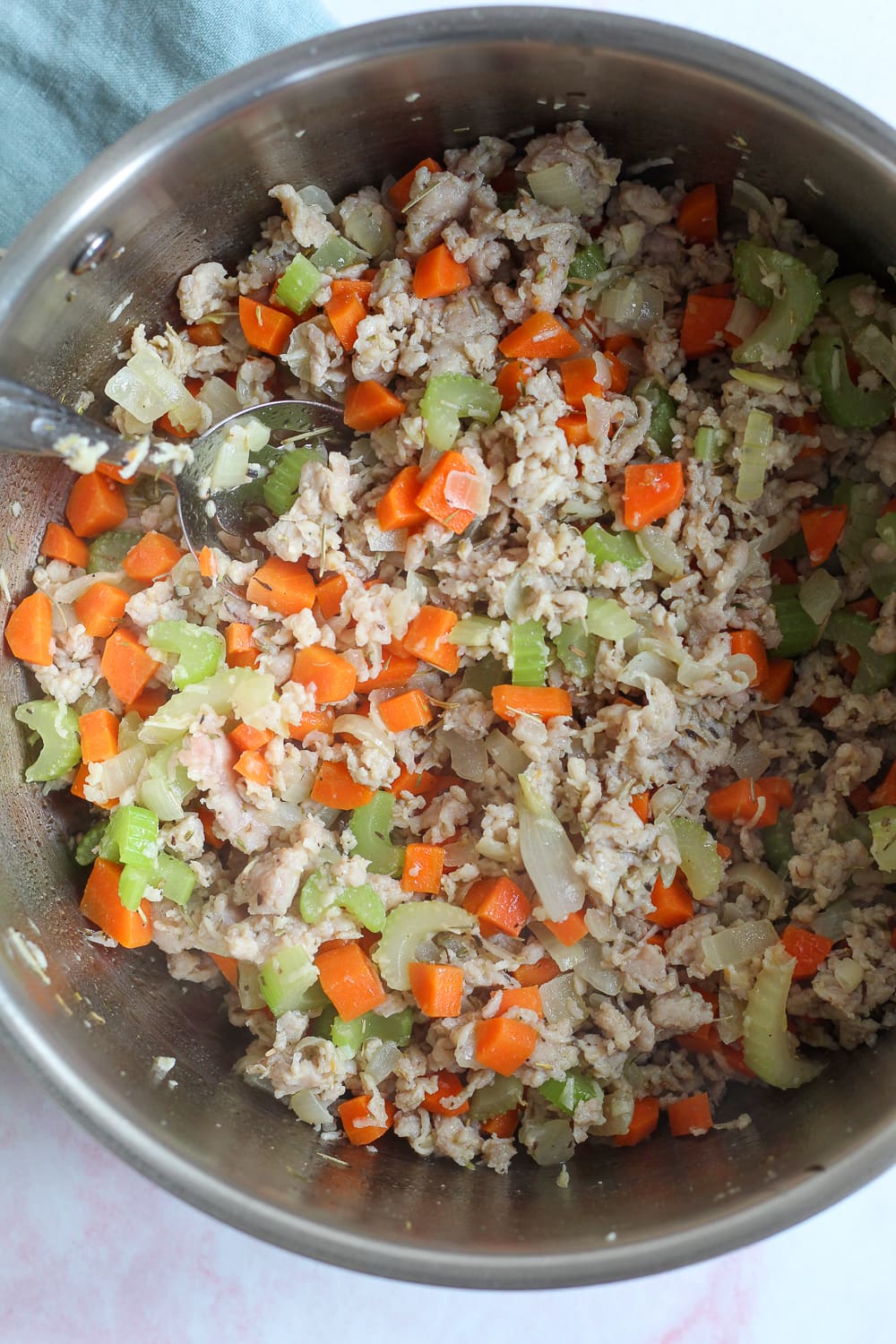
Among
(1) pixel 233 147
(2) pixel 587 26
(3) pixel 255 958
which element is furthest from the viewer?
(3) pixel 255 958

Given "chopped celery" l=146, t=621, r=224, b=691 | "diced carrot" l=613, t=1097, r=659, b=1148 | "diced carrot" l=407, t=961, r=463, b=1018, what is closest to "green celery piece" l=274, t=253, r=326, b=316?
"chopped celery" l=146, t=621, r=224, b=691

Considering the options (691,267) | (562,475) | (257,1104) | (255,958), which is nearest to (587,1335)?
(257,1104)

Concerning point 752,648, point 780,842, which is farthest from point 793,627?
point 780,842

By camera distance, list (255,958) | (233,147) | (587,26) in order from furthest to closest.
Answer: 1. (255,958)
2. (233,147)
3. (587,26)

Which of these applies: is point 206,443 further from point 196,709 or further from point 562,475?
point 562,475

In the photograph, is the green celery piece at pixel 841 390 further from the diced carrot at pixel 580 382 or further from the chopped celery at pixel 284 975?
the chopped celery at pixel 284 975

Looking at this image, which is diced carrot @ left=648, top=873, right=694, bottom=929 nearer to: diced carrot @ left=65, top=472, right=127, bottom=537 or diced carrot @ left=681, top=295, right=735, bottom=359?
diced carrot @ left=681, top=295, right=735, bottom=359

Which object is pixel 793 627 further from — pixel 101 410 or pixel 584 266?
pixel 101 410
